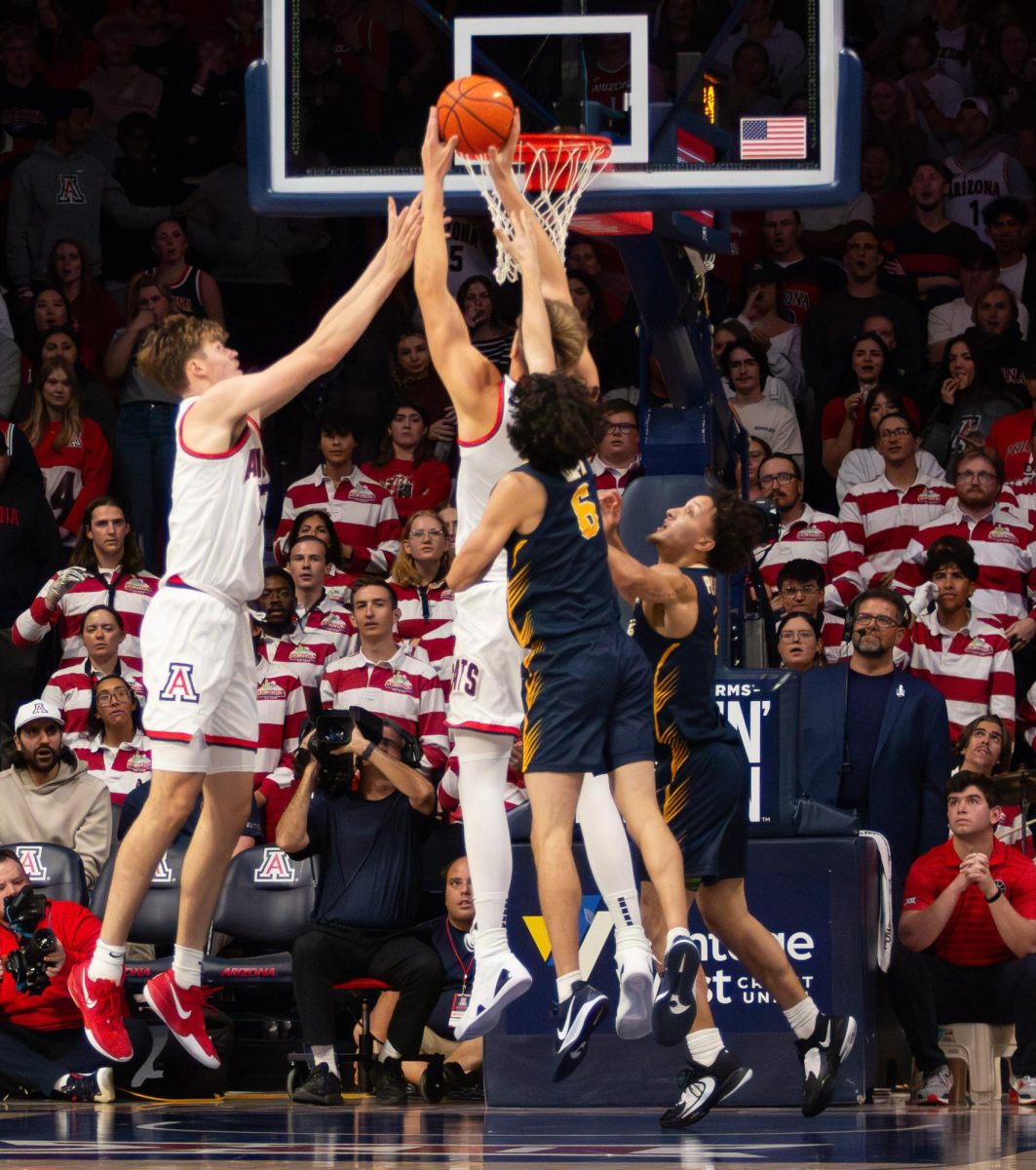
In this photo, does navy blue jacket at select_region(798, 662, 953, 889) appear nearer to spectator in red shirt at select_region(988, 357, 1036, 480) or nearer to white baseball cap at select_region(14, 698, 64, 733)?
spectator in red shirt at select_region(988, 357, 1036, 480)

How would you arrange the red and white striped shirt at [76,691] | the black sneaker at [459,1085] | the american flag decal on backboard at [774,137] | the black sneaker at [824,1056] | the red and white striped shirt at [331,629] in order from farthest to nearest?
1. the red and white striped shirt at [76,691]
2. the red and white striped shirt at [331,629]
3. the black sneaker at [459,1085]
4. the american flag decal on backboard at [774,137]
5. the black sneaker at [824,1056]

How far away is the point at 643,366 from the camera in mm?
11305

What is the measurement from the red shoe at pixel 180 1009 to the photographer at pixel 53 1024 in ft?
9.55

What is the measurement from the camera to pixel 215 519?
816 centimetres

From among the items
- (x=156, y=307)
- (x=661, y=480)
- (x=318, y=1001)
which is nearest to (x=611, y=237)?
(x=661, y=480)

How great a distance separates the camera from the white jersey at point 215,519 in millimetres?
8148

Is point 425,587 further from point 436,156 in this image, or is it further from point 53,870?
point 436,156

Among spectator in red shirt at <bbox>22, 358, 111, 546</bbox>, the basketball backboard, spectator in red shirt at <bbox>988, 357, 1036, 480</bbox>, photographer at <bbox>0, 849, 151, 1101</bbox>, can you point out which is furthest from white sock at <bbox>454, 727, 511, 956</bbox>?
spectator in red shirt at <bbox>22, 358, 111, 546</bbox>

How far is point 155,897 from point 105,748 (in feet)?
3.87

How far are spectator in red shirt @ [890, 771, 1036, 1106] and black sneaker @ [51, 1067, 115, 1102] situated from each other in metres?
4.01

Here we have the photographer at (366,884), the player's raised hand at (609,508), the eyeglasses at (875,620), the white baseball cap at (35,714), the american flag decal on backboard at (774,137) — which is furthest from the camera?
the white baseball cap at (35,714)

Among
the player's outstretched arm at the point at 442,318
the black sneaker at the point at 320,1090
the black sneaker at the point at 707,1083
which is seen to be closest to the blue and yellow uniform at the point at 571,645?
the player's outstretched arm at the point at 442,318

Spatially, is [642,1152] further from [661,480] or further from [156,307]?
[156,307]

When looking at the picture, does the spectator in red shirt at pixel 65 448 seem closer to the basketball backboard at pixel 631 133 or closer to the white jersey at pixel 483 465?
the basketball backboard at pixel 631 133
